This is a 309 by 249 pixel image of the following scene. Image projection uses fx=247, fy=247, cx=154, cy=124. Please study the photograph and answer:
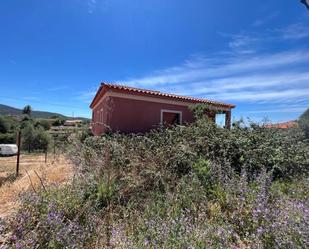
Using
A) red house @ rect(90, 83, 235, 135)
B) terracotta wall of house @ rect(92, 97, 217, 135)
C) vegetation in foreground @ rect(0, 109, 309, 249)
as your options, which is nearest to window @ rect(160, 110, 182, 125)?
red house @ rect(90, 83, 235, 135)

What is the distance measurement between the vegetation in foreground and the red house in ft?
15.6

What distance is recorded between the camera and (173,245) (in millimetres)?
2531

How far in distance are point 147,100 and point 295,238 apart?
9710 millimetres

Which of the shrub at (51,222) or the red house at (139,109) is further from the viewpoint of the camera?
the red house at (139,109)

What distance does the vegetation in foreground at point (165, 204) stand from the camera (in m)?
2.72

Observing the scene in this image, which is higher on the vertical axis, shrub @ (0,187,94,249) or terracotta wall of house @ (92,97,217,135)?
terracotta wall of house @ (92,97,217,135)

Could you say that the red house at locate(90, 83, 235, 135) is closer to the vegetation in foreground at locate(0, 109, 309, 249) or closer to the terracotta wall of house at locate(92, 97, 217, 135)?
the terracotta wall of house at locate(92, 97, 217, 135)

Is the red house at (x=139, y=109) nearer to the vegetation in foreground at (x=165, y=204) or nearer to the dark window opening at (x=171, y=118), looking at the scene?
the dark window opening at (x=171, y=118)

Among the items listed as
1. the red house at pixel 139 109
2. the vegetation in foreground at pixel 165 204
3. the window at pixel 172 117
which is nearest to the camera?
the vegetation in foreground at pixel 165 204

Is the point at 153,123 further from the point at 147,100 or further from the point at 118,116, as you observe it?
the point at 118,116

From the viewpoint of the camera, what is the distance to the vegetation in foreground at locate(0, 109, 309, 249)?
8.93 feet

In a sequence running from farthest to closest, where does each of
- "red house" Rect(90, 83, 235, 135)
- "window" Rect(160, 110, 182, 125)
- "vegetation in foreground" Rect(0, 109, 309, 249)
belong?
"window" Rect(160, 110, 182, 125) → "red house" Rect(90, 83, 235, 135) → "vegetation in foreground" Rect(0, 109, 309, 249)

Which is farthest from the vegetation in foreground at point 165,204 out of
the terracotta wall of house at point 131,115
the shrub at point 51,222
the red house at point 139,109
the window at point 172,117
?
the window at point 172,117

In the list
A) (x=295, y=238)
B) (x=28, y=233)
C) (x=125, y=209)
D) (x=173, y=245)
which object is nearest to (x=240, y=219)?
(x=295, y=238)
